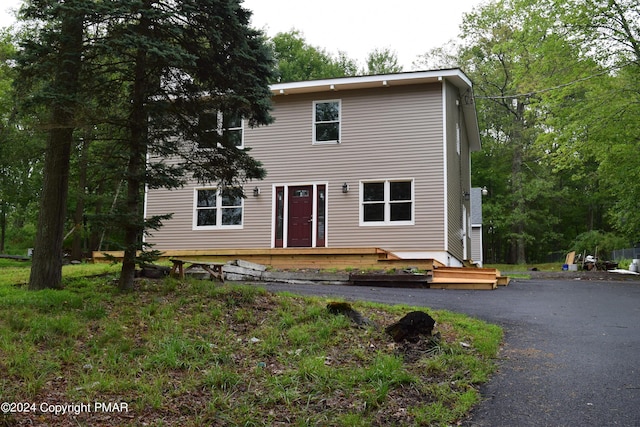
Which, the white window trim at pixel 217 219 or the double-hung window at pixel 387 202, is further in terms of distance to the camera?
the white window trim at pixel 217 219

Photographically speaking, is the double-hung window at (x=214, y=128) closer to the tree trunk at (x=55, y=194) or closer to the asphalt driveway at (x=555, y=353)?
the tree trunk at (x=55, y=194)

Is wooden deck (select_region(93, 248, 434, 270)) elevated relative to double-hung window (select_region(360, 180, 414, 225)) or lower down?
lower down

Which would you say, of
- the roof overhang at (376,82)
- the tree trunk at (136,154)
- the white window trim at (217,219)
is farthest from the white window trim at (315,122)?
the tree trunk at (136,154)

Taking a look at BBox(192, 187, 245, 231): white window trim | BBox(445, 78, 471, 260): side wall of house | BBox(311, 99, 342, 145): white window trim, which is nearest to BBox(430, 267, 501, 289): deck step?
BBox(445, 78, 471, 260): side wall of house

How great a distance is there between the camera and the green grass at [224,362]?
15.0 ft

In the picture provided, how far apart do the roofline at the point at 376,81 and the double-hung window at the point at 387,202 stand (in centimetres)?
279

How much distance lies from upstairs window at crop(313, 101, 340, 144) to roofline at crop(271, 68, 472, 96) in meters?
0.47

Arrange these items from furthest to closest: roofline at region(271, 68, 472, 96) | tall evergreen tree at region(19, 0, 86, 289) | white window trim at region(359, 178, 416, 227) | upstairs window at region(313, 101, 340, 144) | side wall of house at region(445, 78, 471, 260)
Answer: upstairs window at region(313, 101, 340, 144), side wall of house at region(445, 78, 471, 260), roofline at region(271, 68, 472, 96), white window trim at region(359, 178, 416, 227), tall evergreen tree at region(19, 0, 86, 289)

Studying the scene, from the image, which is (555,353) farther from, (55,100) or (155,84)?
(55,100)

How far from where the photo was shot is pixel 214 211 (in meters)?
16.8

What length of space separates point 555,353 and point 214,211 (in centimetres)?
1209

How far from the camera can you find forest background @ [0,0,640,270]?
1204 cm

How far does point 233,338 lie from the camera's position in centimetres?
612

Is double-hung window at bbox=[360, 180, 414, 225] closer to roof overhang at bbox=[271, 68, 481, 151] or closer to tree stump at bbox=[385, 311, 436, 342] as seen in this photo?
roof overhang at bbox=[271, 68, 481, 151]
